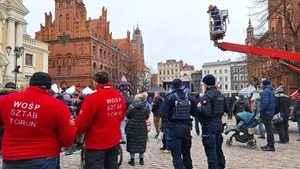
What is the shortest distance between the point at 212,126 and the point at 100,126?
2.79 m

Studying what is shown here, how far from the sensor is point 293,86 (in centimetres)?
2883

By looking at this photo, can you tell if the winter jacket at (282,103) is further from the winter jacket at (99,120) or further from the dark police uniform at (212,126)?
the winter jacket at (99,120)

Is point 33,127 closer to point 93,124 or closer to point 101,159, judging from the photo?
point 93,124

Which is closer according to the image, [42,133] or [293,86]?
[42,133]

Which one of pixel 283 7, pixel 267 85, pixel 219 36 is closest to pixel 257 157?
pixel 267 85

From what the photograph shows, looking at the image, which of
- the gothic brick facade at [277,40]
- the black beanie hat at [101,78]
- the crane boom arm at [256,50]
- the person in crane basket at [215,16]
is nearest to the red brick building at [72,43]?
the gothic brick facade at [277,40]

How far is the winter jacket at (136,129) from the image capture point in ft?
21.2

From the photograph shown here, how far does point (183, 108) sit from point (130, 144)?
6.21 feet

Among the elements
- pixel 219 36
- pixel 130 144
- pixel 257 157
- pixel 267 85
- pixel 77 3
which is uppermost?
pixel 77 3

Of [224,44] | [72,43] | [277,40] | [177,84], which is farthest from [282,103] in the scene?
[72,43]

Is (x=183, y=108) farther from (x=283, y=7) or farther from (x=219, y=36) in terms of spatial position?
(x=283, y=7)

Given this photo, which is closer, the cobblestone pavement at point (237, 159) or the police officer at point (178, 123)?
the police officer at point (178, 123)

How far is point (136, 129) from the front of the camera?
21.3 feet

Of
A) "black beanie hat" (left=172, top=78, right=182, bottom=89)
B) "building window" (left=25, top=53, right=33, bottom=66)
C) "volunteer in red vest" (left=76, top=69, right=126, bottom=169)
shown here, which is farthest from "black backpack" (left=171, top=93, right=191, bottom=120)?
"building window" (left=25, top=53, right=33, bottom=66)
